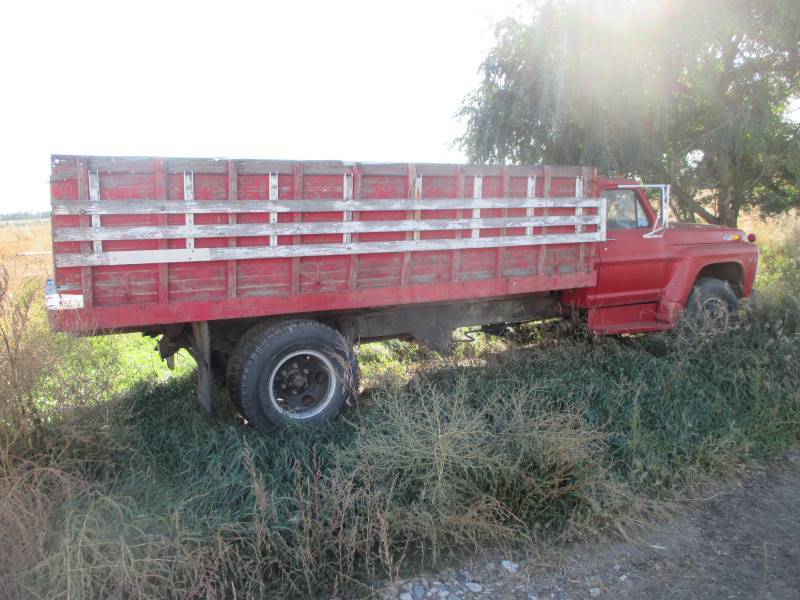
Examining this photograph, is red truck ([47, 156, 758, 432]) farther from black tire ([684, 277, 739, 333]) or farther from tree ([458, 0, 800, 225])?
tree ([458, 0, 800, 225])

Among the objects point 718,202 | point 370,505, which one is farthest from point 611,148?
point 370,505

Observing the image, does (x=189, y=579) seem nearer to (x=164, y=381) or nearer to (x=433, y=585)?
(x=433, y=585)

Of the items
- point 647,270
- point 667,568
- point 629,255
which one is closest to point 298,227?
point 667,568

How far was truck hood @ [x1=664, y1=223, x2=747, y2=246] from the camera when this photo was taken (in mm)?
6629

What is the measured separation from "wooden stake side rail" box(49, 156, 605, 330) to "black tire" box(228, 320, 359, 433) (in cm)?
23

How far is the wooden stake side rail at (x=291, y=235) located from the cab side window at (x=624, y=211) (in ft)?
2.19

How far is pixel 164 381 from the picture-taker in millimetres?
5820

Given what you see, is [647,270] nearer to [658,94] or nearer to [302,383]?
[658,94]

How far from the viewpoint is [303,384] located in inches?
195

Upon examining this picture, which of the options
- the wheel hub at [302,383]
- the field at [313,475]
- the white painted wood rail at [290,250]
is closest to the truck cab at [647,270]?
the white painted wood rail at [290,250]

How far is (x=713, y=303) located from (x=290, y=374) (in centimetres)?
480

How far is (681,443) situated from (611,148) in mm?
6020

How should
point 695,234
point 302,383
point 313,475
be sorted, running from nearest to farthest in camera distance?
point 313,475 → point 302,383 → point 695,234

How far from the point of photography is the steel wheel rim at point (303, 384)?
4863mm
